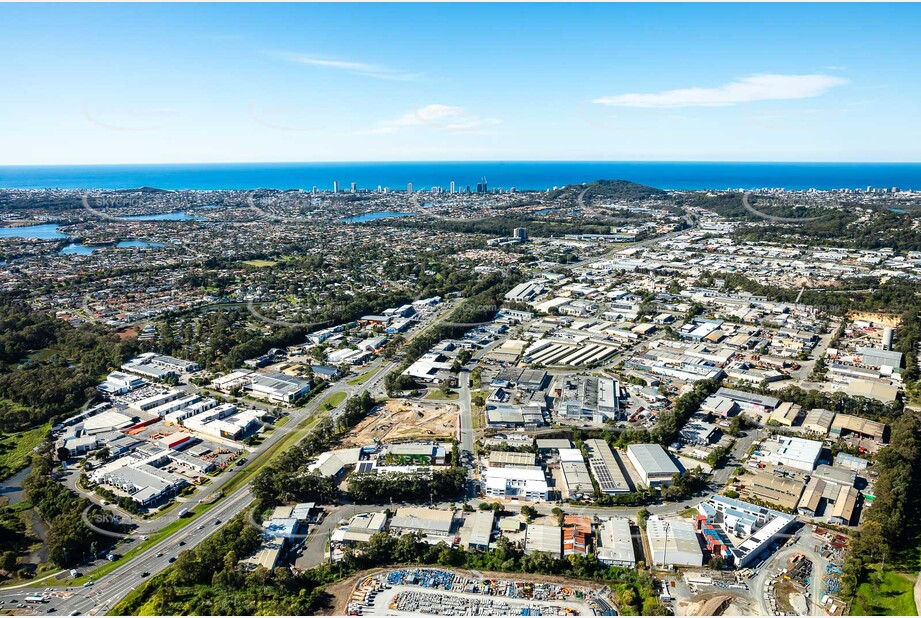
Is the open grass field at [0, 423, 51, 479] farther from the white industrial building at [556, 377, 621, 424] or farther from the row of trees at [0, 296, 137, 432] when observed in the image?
the white industrial building at [556, 377, 621, 424]

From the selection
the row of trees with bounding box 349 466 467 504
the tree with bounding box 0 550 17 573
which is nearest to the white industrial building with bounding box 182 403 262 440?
the row of trees with bounding box 349 466 467 504

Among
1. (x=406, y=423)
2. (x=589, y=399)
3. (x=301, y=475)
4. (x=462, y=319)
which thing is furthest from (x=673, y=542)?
(x=462, y=319)

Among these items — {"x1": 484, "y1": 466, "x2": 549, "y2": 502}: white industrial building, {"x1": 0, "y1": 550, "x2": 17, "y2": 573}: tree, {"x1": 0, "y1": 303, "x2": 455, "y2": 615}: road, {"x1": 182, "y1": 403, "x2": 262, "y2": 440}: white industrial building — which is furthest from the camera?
→ {"x1": 182, "y1": 403, "x2": 262, "y2": 440}: white industrial building

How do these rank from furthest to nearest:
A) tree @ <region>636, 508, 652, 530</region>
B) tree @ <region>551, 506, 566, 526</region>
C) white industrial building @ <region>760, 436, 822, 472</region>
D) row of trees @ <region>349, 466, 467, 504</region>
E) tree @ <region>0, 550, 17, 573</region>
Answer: white industrial building @ <region>760, 436, 822, 472</region>
row of trees @ <region>349, 466, 467, 504</region>
tree @ <region>551, 506, 566, 526</region>
tree @ <region>636, 508, 652, 530</region>
tree @ <region>0, 550, 17, 573</region>

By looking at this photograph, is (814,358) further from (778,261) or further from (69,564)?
(69,564)

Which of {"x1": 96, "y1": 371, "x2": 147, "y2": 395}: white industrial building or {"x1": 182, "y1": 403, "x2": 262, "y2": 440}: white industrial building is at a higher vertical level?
{"x1": 96, "y1": 371, "x2": 147, "y2": 395}: white industrial building

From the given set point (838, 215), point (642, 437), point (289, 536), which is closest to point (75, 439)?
point (289, 536)

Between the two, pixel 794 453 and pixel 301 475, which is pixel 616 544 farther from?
pixel 301 475
